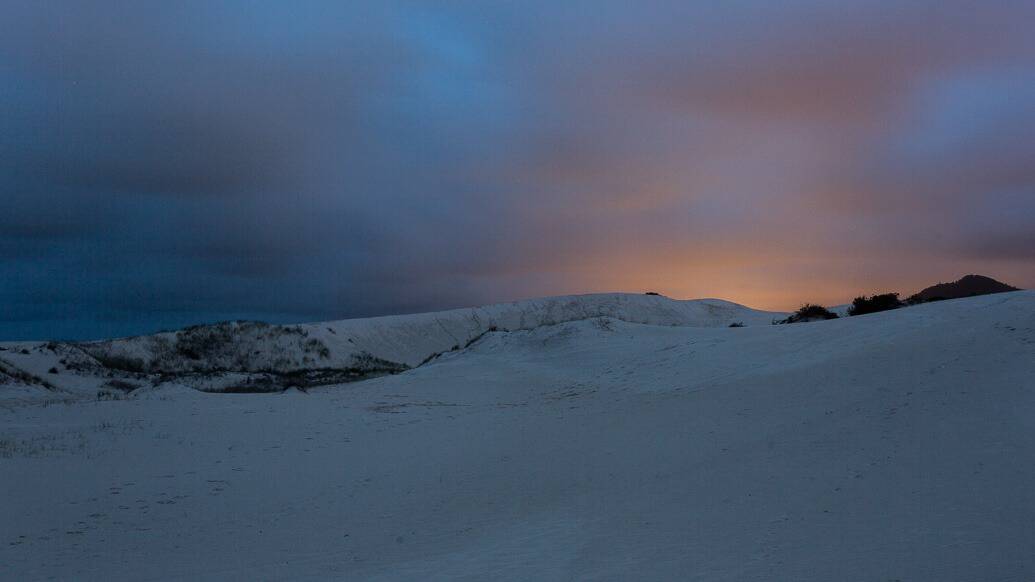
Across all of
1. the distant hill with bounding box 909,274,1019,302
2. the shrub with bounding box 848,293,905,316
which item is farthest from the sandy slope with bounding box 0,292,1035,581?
the distant hill with bounding box 909,274,1019,302

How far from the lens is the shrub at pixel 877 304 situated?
30.6 m

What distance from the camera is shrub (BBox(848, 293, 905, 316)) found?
30.6m

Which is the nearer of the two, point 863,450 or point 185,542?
point 185,542

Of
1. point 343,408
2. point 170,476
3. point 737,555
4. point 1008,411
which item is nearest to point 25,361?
point 343,408

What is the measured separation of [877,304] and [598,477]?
25.4 metres

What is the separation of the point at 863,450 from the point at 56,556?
11.1 m

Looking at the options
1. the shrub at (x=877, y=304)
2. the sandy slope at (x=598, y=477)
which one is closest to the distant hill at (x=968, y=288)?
the shrub at (x=877, y=304)

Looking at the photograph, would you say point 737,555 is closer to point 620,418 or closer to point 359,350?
point 620,418

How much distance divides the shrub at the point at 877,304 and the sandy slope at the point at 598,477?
36.7 feet

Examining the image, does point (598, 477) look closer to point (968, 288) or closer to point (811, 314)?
point (811, 314)

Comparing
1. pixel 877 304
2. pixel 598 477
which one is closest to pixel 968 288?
pixel 877 304

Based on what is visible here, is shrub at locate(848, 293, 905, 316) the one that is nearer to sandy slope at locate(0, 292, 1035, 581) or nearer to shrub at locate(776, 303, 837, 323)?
shrub at locate(776, 303, 837, 323)

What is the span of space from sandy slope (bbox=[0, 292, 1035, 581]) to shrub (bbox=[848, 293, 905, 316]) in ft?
36.7

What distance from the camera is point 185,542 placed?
29.5 feet
